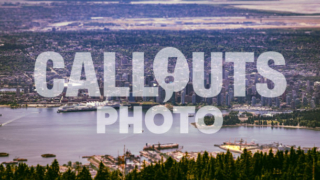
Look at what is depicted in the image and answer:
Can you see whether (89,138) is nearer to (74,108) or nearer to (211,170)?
(211,170)

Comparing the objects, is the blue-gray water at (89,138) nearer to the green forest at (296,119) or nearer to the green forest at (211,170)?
the green forest at (296,119)

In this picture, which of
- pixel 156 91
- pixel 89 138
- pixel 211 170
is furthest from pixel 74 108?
pixel 211 170

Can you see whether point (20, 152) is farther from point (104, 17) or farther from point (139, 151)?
point (104, 17)

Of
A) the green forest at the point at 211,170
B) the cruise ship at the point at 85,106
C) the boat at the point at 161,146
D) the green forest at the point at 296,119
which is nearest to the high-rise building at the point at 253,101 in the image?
the green forest at the point at 296,119

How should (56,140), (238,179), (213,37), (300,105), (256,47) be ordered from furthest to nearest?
(213,37), (256,47), (300,105), (56,140), (238,179)

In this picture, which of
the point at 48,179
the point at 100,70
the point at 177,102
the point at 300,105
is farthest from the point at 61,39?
the point at 48,179

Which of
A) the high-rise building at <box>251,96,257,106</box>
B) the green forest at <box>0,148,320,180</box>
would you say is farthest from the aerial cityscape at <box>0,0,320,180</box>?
the high-rise building at <box>251,96,257,106</box>
